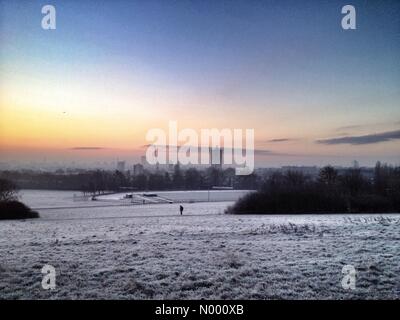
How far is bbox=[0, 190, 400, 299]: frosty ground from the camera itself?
3637 millimetres

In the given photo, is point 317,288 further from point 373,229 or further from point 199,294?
point 373,229

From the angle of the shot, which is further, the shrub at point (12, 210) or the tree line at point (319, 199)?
the tree line at point (319, 199)

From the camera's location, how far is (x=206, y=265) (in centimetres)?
442

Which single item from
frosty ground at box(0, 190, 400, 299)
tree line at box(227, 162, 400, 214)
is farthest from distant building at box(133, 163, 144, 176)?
tree line at box(227, 162, 400, 214)

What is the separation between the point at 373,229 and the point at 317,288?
4.85 m

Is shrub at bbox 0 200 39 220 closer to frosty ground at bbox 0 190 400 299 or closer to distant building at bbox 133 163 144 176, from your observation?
frosty ground at bbox 0 190 400 299

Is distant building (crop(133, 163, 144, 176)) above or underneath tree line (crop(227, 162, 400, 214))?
above

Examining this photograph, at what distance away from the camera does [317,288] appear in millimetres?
3684

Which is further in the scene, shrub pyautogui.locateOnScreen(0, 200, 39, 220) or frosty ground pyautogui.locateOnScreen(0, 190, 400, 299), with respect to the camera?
shrub pyautogui.locateOnScreen(0, 200, 39, 220)

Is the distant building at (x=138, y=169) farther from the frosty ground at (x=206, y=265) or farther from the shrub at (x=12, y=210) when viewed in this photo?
the shrub at (x=12, y=210)

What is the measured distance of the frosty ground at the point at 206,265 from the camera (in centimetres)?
364

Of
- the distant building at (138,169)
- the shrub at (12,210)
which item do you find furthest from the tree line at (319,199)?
the shrub at (12,210)

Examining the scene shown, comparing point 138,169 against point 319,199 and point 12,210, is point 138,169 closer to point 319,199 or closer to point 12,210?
point 12,210
